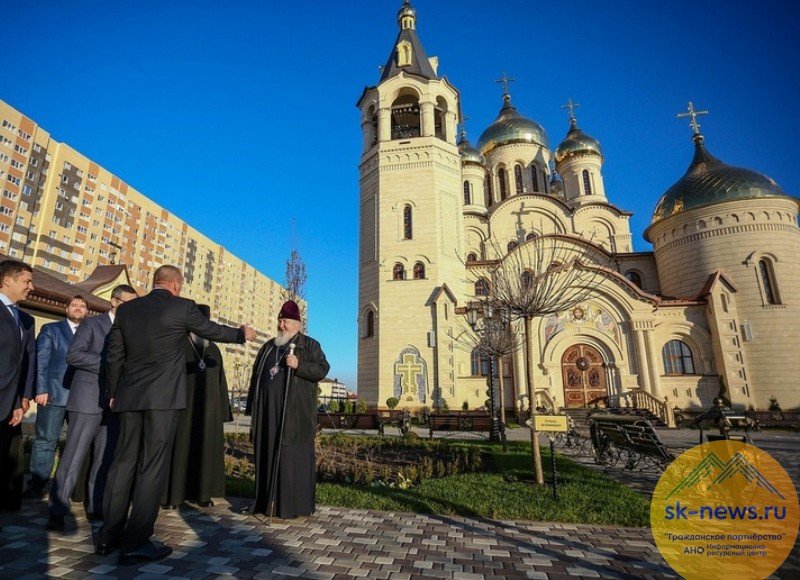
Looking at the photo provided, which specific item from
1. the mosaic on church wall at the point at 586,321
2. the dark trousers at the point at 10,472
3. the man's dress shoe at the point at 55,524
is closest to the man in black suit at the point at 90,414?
the man's dress shoe at the point at 55,524

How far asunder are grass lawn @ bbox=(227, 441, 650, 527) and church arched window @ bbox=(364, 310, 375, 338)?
14807mm

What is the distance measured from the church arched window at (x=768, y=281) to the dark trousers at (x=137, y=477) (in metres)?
25.3

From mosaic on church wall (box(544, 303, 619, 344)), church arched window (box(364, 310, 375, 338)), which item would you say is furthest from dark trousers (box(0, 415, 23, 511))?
mosaic on church wall (box(544, 303, 619, 344))

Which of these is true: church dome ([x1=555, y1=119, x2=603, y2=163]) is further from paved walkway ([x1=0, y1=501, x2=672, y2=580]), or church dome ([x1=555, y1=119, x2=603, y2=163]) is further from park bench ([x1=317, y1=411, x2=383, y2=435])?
paved walkway ([x1=0, y1=501, x2=672, y2=580])

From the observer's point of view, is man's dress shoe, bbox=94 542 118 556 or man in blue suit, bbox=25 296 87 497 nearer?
man's dress shoe, bbox=94 542 118 556

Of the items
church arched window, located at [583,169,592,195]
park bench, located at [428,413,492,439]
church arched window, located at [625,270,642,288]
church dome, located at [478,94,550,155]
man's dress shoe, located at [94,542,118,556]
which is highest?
church dome, located at [478,94,550,155]

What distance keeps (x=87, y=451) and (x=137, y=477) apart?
65.5 inches

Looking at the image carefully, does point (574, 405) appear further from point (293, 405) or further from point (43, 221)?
point (43, 221)

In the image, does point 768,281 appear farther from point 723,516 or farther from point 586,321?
Result: point 723,516

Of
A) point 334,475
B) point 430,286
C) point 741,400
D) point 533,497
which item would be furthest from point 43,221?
point 741,400

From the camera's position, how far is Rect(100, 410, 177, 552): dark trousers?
304 cm

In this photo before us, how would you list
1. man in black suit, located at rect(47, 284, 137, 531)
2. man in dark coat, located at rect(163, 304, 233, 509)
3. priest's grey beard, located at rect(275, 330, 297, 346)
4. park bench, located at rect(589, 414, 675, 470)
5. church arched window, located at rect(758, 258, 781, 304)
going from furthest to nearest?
church arched window, located at rect(758, 258, 781, 304) → park bench, located at rect(589, 414, 675, 470) → priest's grey beard, located at rect(275, 330, 297, 346) → man in dark coat, located at rect(163, 304, 233, 509) → man in black suit, located at rect(47, 284, 137, 531)

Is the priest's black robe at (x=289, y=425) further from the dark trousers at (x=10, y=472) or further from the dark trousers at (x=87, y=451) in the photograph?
the dark trousers at (x=10, y=472)

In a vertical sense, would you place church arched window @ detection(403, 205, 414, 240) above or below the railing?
above
